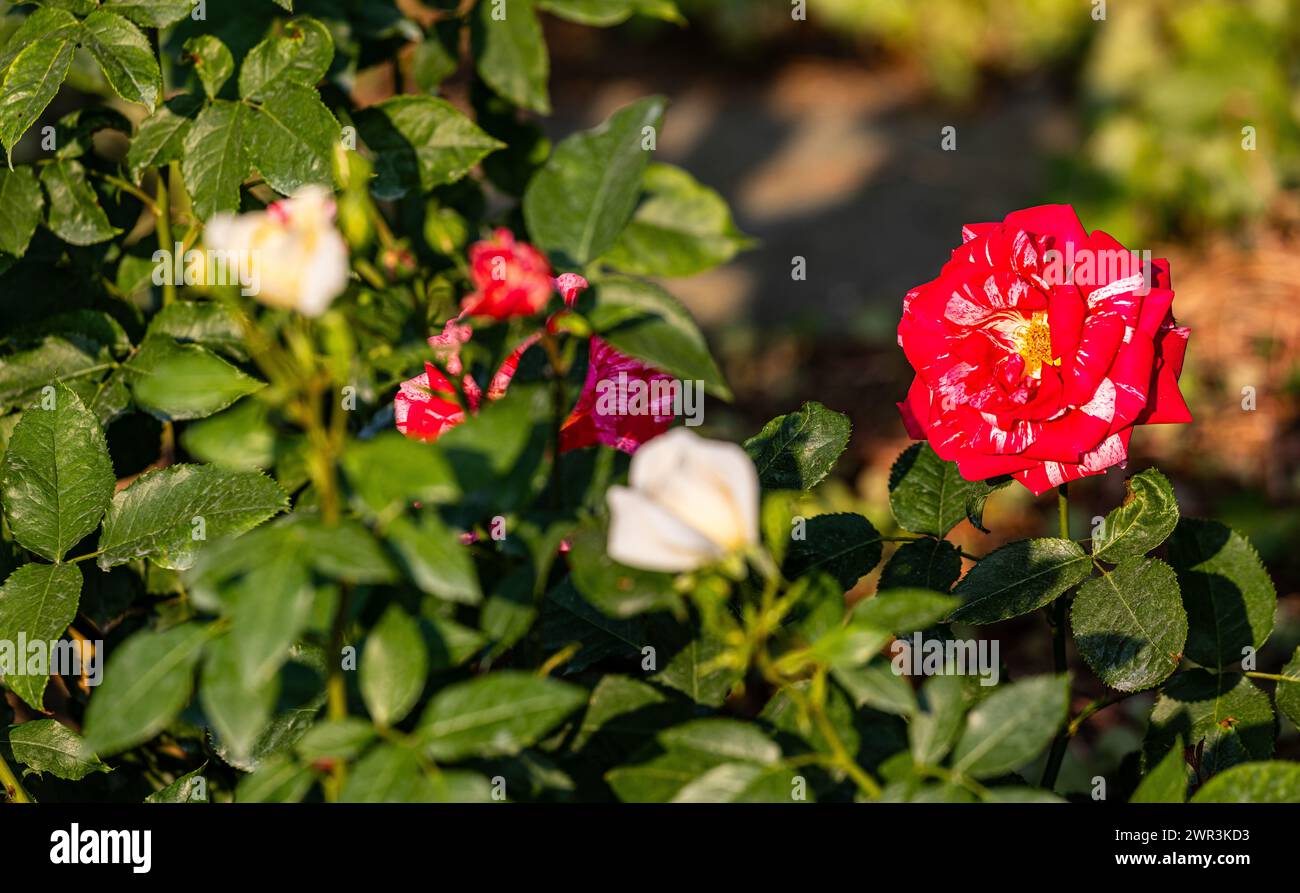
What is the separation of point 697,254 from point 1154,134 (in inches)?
104

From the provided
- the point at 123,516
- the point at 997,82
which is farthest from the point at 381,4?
the point at 997,82

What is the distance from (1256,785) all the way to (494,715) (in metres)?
0.45

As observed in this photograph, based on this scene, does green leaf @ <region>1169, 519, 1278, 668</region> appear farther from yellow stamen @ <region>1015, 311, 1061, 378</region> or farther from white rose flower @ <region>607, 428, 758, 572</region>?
white rose flower @ <region>607, 428, 758, 572</region>

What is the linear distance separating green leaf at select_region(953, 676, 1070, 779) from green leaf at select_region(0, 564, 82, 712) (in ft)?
2.04

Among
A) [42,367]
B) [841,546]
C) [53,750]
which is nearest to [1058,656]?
[841,546]

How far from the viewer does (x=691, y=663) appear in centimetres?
90

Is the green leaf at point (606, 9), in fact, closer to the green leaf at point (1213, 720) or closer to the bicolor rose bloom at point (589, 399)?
the bicolor rose bloom at point (589, 399)

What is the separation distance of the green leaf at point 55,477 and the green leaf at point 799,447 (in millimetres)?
498

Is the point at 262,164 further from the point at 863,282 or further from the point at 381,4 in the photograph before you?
the point at 863,282

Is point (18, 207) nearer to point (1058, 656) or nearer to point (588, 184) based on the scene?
point (588, 184)

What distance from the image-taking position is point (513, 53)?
129 centimetres

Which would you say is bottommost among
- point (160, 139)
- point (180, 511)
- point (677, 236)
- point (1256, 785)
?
point (1256, 785)

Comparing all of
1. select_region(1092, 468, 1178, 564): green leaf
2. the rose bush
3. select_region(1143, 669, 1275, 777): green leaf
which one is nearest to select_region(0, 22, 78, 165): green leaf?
the rose bush

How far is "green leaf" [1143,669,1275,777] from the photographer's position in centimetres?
98
